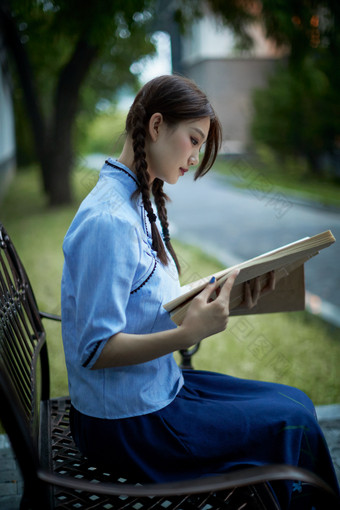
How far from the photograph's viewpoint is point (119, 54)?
639 inches

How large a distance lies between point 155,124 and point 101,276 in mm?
480

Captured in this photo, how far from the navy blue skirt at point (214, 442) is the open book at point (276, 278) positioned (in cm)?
31

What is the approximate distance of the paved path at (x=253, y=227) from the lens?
632cm

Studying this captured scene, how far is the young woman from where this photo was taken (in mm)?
1370

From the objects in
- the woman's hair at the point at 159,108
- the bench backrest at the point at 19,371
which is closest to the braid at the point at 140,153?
the woman's hair at the point at 159,108

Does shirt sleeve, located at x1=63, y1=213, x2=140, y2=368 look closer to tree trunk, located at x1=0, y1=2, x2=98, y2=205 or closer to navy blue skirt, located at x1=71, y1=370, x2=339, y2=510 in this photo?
navy blue skirt, located at x1=71, y1=370, x2=339, y2=510

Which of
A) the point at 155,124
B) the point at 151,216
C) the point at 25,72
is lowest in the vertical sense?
the point at 151,216

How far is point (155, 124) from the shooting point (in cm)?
153

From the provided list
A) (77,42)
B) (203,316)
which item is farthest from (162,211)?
(77,42)

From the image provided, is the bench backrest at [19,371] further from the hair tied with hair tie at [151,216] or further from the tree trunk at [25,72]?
the tree trunk at [25,72]

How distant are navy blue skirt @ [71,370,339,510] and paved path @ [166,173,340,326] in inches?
133

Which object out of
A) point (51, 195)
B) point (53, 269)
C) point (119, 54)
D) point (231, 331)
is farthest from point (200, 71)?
point (231, 331)

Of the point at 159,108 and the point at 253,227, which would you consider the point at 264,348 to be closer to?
the point at 159,108

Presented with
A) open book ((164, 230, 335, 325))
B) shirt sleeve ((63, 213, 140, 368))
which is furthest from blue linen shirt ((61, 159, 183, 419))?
open book ((164, 230, 335, 325))
